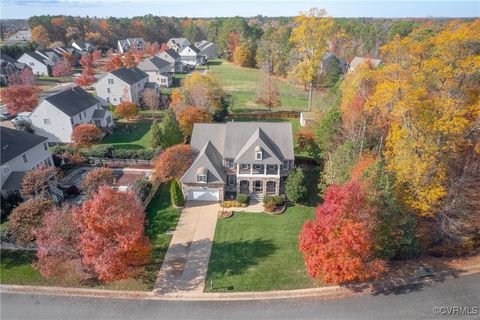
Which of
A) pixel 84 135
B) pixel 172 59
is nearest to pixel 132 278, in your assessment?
pixel 84 135

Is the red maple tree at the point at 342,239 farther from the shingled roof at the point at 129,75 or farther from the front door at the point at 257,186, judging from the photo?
the shingled roof at the point at 129,75

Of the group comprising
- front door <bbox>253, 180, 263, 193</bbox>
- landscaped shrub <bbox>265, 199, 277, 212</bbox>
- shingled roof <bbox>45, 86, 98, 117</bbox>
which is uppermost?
shingled roof <bbox>45, 86, 98, 117</bbox>

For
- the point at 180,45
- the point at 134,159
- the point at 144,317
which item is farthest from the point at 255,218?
the point at 180,45

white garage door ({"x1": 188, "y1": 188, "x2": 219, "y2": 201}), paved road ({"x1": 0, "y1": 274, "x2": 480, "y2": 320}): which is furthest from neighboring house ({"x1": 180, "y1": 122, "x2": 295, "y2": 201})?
paved road ({"x1": 0, "y1": 274, "x2": 480, "y2": 320})

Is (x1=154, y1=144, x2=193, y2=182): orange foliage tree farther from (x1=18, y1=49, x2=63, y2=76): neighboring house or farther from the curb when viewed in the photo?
(x1=18, y1=49, x2=63, y2=76): neighboring house

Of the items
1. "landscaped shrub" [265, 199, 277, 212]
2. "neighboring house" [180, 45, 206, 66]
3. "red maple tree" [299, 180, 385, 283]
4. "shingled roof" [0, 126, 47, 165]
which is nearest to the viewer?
"red maple tree" [299, 180, 385, 283]

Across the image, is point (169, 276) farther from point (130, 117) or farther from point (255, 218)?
point (130, 117)

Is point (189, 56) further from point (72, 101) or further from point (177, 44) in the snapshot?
point (72, 101)
